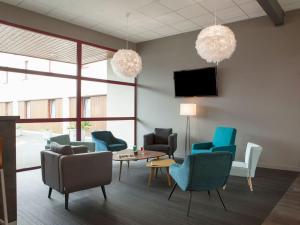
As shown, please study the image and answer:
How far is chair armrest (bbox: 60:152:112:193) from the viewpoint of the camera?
3.27 m

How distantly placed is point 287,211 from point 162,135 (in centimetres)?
398

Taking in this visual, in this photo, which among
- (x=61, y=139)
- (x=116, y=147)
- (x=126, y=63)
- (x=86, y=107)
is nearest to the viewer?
(x=126, y=63)

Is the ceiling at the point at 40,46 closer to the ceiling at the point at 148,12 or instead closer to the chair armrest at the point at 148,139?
the ceiling at the point at 148,12

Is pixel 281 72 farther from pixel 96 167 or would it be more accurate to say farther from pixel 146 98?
pixel 96 167

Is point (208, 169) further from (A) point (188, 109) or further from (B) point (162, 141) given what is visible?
(B) point (162, 141)

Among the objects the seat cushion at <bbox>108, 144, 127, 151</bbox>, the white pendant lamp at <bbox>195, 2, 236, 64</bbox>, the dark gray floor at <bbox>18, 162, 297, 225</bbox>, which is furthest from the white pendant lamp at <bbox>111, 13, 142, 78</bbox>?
the dark gray floor at <bbox>18, 162, 297, 225</bbox>

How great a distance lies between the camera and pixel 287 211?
318 cm

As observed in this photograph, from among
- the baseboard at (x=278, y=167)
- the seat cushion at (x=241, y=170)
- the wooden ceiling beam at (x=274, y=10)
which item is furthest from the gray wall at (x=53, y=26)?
the baseboard at (x=278, y=167)

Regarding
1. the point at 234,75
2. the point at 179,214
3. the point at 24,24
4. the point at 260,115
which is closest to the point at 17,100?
the point at 24,24

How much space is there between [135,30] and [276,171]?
16.7ft

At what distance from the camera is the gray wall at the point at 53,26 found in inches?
203

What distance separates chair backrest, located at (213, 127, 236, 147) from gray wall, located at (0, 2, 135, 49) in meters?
4.12

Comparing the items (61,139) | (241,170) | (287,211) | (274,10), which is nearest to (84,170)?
(61,139)

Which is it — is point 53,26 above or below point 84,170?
above
